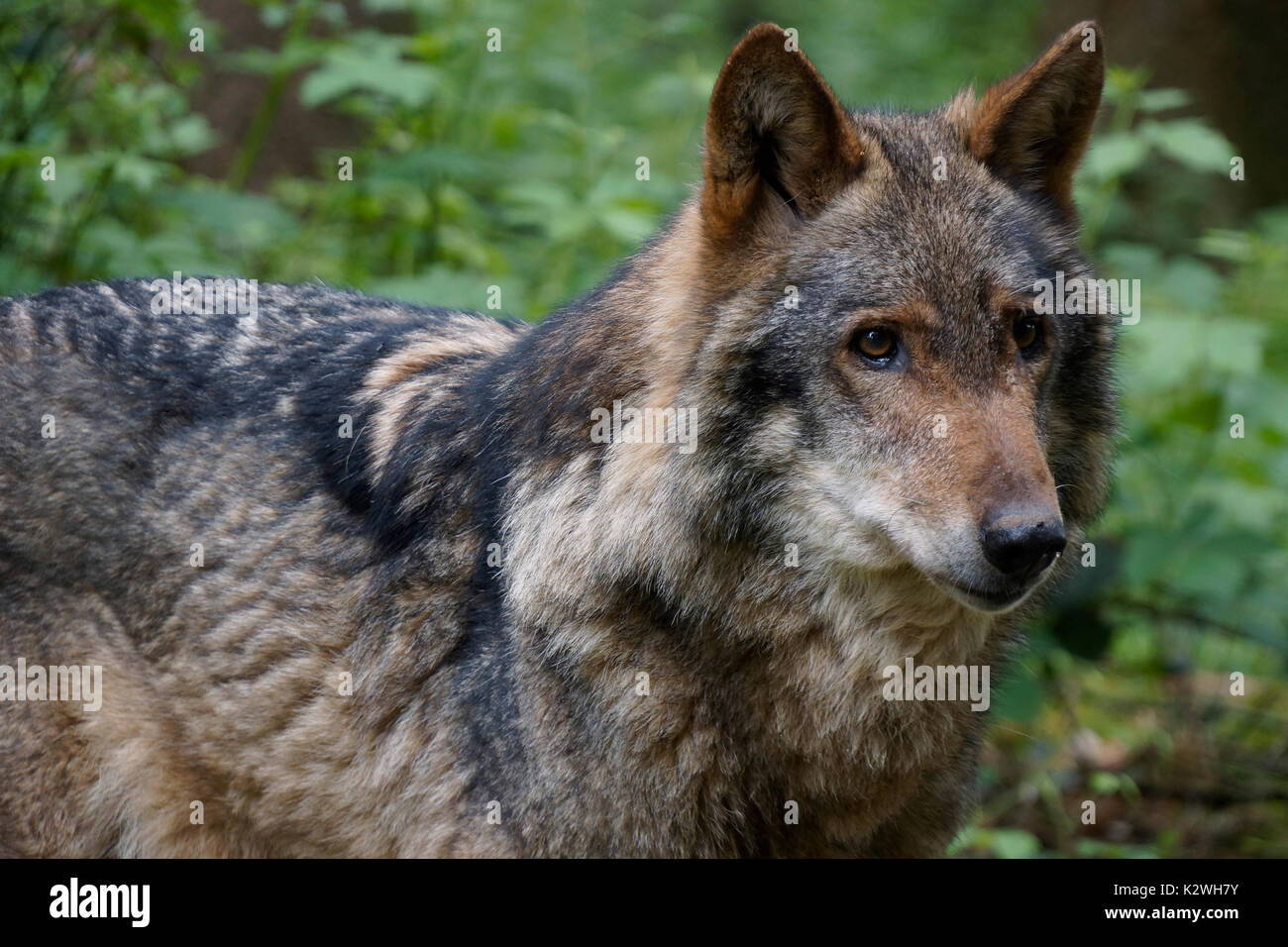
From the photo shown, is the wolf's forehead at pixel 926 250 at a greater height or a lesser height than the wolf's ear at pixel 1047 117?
lesser

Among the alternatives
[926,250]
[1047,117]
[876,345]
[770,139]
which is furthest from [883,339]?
[1047,117]

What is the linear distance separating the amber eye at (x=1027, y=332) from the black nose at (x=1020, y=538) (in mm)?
641

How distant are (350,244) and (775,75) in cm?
598

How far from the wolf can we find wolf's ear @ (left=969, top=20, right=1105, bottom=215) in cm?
1

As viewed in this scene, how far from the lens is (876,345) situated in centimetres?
362

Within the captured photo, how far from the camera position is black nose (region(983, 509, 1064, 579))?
3.26m

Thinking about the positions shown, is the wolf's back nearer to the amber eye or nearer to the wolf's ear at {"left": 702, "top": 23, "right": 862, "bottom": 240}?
the wolf's ear at {"left": 702, "top": 23, "right": 862, "bottom": 240}

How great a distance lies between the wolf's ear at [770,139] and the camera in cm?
357

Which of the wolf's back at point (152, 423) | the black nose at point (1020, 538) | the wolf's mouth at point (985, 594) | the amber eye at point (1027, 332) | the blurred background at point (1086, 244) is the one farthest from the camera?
the blurred background at point (1086, 244)

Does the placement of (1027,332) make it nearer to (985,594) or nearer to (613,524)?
(985,594)

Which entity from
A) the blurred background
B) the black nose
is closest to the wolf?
the black nose

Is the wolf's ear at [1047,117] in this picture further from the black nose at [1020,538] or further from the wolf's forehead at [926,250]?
the black nose at [1020,538]

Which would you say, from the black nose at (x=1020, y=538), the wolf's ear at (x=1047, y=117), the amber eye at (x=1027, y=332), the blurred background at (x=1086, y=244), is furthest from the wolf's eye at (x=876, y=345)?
the blurred background at (x=1086, y=244)
